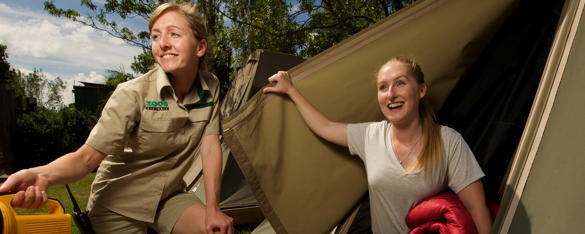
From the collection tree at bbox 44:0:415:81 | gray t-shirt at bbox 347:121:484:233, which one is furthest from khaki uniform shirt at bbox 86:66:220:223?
tree at bbox 44:0:415:81

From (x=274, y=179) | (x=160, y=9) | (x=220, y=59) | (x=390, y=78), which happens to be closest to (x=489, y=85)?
(x=390, y=78)

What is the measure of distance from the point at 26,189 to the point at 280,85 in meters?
1.14

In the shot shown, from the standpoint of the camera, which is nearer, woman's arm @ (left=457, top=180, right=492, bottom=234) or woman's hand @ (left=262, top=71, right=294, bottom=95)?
woman's arm @ (left=457, top=180, right=492, bottom=234)

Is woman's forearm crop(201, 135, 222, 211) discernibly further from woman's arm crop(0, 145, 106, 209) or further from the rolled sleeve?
woman's arm crop(0, 145, 106, 209)

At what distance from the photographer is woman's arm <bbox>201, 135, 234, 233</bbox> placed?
179 centimetres

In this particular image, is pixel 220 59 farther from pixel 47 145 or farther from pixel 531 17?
pixel 47 145

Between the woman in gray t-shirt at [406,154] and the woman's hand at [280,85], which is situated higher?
the woman's hand at [280,85]

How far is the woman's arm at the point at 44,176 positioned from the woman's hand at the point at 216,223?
0.56 m

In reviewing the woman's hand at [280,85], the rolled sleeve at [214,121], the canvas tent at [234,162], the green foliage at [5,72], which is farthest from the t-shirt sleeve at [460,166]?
the green foliage at [5,72]

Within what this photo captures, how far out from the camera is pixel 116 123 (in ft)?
5.78

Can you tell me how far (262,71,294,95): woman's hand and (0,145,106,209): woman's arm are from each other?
84 centimetres

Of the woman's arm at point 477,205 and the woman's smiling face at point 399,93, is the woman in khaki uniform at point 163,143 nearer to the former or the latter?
the woman's smiling face at point 399,93

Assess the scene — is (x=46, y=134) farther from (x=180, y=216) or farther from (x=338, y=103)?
(x=338, y=103)

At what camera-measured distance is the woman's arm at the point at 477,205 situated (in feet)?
5.38
